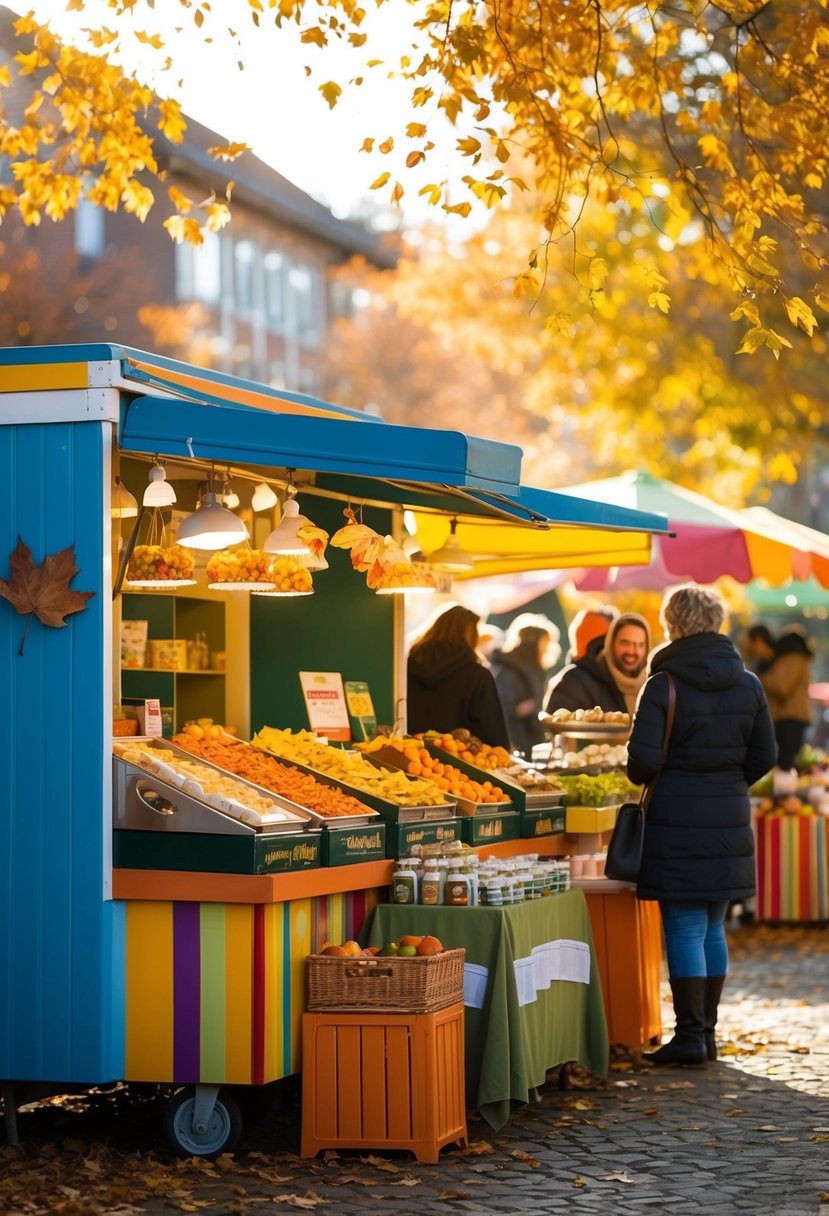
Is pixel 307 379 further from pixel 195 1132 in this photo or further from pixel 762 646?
pixel 195 1132

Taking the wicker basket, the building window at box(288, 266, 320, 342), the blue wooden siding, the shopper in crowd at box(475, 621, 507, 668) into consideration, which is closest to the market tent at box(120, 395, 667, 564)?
the blue wooden siding

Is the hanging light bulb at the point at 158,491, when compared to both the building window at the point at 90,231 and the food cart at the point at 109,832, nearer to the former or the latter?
the food cart at the point at 109,832

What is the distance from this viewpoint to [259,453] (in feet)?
23.6

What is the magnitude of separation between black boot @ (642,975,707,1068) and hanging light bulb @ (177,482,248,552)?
10.9ft

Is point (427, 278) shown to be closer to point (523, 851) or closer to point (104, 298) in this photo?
point (104, 298)

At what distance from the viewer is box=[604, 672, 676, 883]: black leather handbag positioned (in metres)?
9.03

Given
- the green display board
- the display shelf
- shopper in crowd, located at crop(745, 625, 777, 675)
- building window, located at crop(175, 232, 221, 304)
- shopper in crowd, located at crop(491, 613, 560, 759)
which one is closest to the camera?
the display shelf

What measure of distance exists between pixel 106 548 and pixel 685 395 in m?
19.2

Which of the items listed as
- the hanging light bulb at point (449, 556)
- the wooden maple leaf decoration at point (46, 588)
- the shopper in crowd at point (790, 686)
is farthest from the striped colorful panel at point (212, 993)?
the shopper in crowd at point (790, 686)

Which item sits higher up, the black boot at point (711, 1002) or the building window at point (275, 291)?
the building window at point (275, 291)

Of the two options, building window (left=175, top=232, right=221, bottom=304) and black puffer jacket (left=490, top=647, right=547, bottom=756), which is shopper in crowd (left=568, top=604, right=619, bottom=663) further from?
building window (left=175, top=232, right=221, bottom=304)

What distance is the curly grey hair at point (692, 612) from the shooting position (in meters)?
9.09

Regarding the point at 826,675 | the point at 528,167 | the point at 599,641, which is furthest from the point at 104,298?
the point at 826,675

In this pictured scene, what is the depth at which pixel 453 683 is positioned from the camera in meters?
11.2
